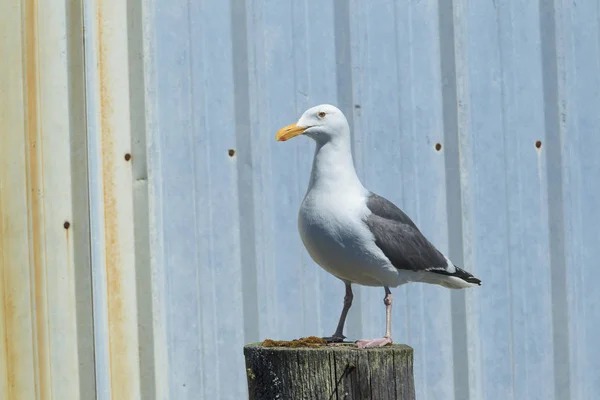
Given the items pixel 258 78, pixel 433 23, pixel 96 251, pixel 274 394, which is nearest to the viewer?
pixel 274 394

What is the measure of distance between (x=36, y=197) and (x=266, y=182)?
0.98m

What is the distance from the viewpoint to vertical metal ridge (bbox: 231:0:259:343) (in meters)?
4.41

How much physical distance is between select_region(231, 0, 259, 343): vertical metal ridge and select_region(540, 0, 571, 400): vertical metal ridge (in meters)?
1.54

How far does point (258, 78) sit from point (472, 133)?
1.09 metres

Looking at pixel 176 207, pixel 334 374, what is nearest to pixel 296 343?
pixel 334 374

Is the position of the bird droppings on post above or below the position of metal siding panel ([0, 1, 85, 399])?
below

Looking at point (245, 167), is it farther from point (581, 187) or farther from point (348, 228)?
point (581, 187)

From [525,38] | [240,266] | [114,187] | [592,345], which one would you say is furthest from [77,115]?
[592,345]

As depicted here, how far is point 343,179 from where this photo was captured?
11.9 ft

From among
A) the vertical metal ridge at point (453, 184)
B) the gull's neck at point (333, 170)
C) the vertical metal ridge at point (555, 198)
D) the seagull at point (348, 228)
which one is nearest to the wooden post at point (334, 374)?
the seagull at point (348, 228)

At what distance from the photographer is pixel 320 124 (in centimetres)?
366

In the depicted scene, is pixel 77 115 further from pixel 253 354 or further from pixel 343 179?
pixel 253 354

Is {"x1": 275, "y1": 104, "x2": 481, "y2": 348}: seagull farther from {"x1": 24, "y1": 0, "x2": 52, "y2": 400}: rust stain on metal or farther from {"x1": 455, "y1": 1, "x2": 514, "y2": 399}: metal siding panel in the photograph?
{"x1": 24, "y1": 0, "x2": 52, "y2": 400}: rust stain on metal

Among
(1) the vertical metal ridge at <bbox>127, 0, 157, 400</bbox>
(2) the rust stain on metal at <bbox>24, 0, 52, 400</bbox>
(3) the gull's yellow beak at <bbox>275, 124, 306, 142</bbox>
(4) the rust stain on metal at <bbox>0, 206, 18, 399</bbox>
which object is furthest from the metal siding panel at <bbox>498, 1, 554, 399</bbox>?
(4) the rust stain on metal at <bbox>0, 206, 18, 399</bbox>
